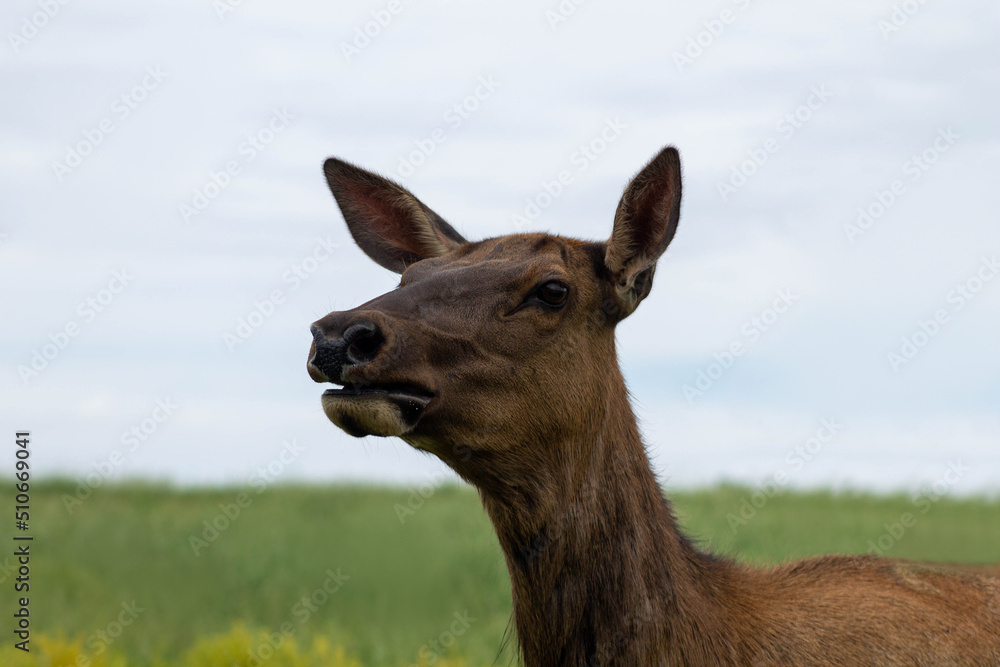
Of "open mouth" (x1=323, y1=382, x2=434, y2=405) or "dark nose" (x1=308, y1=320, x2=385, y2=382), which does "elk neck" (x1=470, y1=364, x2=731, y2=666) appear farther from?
"dark nose" (x1=308, y1=320, x2=385, y2=382)

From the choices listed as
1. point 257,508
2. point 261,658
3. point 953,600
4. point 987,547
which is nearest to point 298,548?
point 257,508

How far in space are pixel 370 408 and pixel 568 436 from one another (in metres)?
1.21

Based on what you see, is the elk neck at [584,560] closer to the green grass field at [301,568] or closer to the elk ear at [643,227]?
the elk ear at [643,227]

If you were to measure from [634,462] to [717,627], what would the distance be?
3.37 ft

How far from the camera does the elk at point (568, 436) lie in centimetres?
509

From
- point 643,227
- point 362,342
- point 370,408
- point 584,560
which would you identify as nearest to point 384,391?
point 370,408

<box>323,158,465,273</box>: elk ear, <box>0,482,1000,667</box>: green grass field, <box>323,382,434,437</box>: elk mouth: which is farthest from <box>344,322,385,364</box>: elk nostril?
<box>0,482,1000,667</box>: green grass field

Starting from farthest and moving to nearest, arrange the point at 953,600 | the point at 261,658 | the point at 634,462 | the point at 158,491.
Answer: the point at 158,491
the point at 261,658
the point at 953,600
the point at 634,462

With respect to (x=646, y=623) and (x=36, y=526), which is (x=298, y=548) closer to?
(x=36, y=526)

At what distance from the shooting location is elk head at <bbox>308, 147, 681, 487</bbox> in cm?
488

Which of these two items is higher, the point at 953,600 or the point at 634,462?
the point at 634,462

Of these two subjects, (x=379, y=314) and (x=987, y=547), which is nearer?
(x=379, y=314)

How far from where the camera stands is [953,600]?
22.4ft

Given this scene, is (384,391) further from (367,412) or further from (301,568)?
(301,568)
